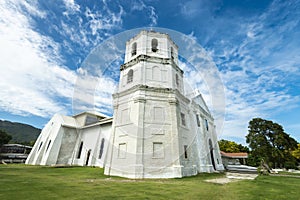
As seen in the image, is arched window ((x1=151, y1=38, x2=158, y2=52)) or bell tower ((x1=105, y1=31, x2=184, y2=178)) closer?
bell tower ((x1=105, y1=31, x2=184, y2=178))

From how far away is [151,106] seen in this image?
575 inches

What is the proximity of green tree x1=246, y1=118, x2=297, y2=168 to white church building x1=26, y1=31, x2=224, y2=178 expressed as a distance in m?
18.2

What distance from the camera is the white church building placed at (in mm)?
12883

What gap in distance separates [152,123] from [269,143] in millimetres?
33310

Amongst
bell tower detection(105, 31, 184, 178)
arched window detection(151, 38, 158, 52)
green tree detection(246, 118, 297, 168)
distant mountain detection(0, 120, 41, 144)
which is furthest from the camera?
distant mountain detection(0, 120, 41, 144)

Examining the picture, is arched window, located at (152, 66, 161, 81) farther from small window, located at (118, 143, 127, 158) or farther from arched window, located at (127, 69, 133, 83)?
small window, located at (118, 143, 127, 158)

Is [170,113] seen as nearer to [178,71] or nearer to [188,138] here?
[188,138]

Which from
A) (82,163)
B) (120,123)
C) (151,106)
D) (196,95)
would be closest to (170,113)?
(151,106)

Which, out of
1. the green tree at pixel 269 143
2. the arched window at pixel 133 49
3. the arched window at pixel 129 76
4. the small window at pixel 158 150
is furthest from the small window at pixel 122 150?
the green tree at pixel 269 143

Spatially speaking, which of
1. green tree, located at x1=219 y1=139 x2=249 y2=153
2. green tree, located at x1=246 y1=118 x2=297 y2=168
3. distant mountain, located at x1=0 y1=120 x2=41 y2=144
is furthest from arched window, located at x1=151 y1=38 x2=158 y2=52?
distant mountain, located at x1=0 y1=120 x2=41 y2=144

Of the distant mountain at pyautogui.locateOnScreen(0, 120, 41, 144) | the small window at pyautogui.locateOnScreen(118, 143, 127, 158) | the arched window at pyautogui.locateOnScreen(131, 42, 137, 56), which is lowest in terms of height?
the small window at pyautogui.locateOnScreen(118, 143, 127, 158)

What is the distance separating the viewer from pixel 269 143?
3384 cm

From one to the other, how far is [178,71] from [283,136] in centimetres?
3024

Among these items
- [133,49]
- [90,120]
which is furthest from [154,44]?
[90,120]
